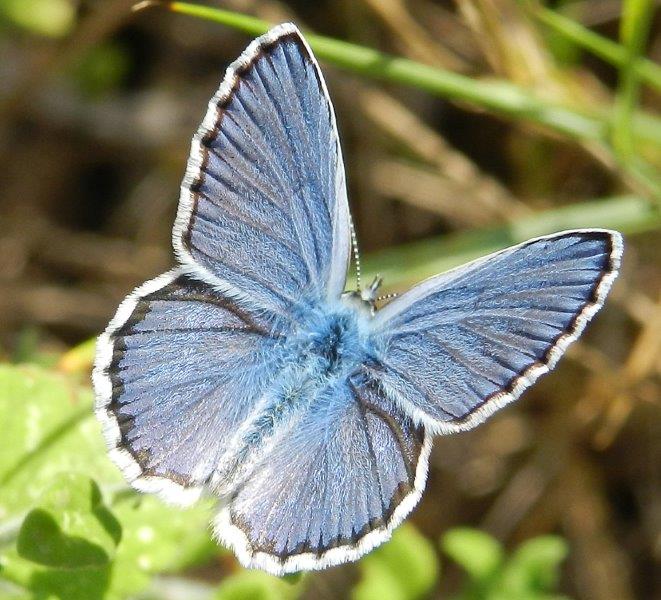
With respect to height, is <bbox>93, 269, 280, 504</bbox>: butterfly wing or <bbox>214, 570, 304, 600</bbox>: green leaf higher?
<bbox>93, 269, 280, 504</bbox>: butterfly wing

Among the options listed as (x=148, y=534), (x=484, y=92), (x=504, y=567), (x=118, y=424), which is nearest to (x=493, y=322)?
(x=118, y=424)

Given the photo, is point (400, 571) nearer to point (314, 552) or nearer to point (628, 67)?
point (314, 552)

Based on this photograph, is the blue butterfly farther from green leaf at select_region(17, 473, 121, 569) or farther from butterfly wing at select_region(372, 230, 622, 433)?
green leaf at select_region(17, 473, 121, 569)

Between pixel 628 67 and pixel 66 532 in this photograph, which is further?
pixel 628 67

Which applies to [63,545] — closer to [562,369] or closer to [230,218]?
[230,218]

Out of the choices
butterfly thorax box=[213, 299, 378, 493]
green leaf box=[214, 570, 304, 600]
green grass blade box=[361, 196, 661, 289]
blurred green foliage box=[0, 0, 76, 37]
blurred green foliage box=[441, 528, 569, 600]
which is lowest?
blurred green foliage box=[441, 528, 569, 600]

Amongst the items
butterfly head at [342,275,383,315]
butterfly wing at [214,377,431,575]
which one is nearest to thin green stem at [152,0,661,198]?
butterfly head at [342,275,383,315]
